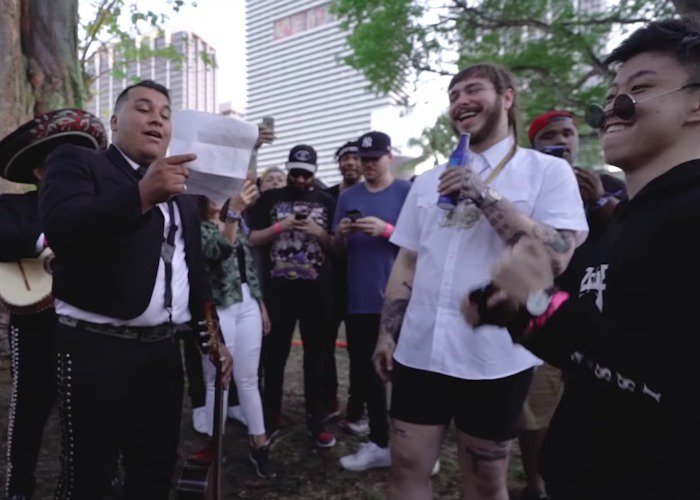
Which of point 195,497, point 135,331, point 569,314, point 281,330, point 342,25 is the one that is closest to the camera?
point 569,314

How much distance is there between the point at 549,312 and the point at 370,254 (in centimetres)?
281

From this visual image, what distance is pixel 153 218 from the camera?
85.0 inches

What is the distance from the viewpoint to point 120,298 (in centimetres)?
196

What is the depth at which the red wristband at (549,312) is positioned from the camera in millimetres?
1185

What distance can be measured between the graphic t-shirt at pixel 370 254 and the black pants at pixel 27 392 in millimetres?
1982

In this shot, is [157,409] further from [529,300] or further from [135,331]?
[529,300]

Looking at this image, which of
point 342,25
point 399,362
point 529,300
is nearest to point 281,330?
point 399,362

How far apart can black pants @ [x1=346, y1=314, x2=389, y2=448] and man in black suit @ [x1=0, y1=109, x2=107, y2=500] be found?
1986 millimetres

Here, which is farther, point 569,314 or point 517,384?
point 517,384

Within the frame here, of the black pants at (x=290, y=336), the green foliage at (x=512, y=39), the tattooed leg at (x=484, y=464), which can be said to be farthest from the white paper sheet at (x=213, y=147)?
the green foliage at (x=512, y=39)

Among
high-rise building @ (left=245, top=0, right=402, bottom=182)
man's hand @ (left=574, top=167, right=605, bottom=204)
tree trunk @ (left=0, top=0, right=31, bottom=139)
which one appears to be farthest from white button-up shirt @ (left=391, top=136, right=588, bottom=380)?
high-rise building @ (left=245, top=0, right=402, bottom=182)

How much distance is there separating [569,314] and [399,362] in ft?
4.18

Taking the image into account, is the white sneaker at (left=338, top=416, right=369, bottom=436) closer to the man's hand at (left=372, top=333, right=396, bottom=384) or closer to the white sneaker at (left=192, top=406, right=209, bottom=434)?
the white sneaker at (left=192, top=406, right=209, bottom=434)

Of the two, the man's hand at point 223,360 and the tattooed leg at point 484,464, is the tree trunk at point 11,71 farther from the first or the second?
the tattooed leg at point 484,464
